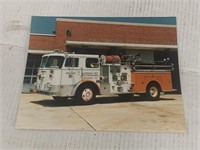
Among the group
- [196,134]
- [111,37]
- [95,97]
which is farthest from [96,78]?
[196,134]

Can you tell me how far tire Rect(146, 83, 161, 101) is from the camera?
224 inches

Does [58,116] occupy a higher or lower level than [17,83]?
lower

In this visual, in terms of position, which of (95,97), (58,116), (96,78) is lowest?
(58,116)

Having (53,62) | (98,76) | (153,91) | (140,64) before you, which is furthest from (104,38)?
(153,91)

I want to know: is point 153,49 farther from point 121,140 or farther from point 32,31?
point 32,31

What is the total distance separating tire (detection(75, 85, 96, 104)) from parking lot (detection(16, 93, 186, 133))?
0.11 m

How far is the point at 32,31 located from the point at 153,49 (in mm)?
2557

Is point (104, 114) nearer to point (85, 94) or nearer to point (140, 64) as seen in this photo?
point (85, 94)

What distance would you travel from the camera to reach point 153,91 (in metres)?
5.77

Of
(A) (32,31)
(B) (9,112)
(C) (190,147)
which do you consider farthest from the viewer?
(A) (32,31)

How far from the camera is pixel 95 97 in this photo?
18.2 ft

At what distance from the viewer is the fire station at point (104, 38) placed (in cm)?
557

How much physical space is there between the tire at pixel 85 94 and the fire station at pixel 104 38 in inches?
29.0

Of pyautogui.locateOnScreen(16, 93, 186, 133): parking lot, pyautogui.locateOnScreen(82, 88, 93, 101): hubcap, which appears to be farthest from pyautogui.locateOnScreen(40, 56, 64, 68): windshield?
pyautogui.locateOnScreen(82, 88, 93, 101): hubcap
